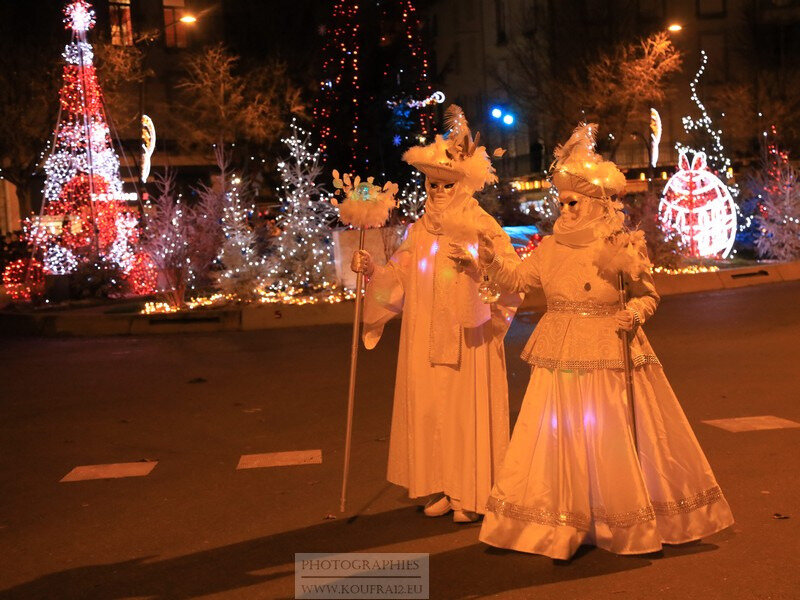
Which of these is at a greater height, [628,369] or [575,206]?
[575,206]

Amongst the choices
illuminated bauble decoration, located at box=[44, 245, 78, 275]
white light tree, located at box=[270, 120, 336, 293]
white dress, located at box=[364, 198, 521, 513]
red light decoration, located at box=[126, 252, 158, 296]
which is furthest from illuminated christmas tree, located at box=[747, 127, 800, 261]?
white dress, located at box=[364, 198, 521, 513]

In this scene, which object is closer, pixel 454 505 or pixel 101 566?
pixel 101 566

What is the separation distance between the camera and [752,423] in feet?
28.4

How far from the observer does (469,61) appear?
49.2 m

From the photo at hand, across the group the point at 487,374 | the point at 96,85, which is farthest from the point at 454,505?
the point at 96,85

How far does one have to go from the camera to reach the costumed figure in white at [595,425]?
5.40 meters

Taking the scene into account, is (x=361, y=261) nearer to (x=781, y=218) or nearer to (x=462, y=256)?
(x=462, y=256)

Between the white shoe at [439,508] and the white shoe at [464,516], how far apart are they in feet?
0.49

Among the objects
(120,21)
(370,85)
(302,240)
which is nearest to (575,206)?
(302,240)

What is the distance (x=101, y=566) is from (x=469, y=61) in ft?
148

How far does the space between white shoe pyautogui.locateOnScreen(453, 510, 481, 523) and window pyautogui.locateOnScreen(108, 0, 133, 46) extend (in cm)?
3527

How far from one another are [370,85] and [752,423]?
12.4 m

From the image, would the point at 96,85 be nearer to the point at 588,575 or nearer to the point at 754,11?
the point at 588,575

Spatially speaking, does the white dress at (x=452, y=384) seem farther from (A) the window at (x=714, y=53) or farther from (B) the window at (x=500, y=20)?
(A) the window at (x=714, y=53)
